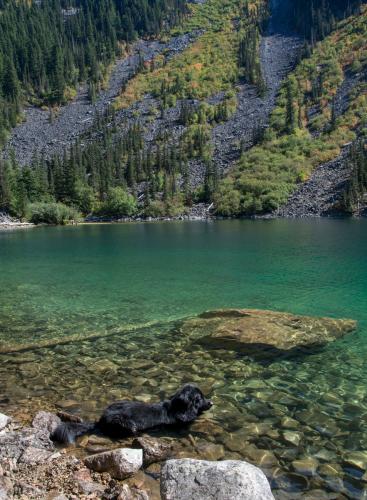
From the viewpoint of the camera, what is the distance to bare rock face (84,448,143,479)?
23.1 ft

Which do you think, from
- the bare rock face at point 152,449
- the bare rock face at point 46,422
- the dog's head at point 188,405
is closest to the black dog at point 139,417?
the dog's head at point 188,405

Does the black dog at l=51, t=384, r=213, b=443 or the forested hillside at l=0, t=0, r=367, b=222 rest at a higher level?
the forested hillside at l=0, t=0, r=367, b=222

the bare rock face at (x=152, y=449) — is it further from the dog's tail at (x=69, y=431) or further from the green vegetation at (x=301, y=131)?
the green vegetation at (x=301, y=131)

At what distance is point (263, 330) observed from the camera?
15633 millimetres

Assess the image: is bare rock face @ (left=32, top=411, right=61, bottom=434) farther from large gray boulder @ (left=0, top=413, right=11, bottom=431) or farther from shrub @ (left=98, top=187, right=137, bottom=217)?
shrub @ (left=98, top=187, right=137, bottom=217)

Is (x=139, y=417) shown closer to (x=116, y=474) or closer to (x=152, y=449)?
(x=152, y=449)

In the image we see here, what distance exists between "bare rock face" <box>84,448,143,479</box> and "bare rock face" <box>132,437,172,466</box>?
355 millimetres

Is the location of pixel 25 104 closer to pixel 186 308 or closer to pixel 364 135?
pixel 364 135

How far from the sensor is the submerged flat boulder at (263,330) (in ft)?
47.1

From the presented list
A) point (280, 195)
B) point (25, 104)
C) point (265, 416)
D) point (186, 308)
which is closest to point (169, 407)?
point (265, 416)

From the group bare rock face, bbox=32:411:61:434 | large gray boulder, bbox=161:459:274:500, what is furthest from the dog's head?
large gray boulder, bbox=161:459:274:500

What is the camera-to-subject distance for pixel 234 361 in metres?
12.9

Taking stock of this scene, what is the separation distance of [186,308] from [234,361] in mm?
8125

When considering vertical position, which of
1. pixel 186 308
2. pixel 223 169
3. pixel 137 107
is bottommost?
pixel 186 308
